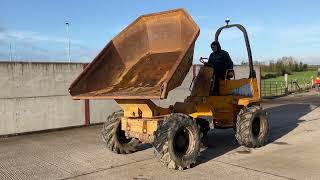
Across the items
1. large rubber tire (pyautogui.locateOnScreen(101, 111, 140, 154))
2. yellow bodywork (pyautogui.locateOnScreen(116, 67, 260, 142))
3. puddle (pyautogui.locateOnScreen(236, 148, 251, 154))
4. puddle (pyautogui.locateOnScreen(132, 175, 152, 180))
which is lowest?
puddle (pyautogui.locateOnScreen(132, 175, 152, 180))

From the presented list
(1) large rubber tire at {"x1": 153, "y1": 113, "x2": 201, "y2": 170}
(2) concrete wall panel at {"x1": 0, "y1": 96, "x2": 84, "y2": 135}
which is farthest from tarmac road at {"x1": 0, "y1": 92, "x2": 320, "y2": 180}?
(2) concrete wall panel at {"x1": 0, "y1": 96, "x2": 84, "y2": 135}

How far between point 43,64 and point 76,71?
4.04ft

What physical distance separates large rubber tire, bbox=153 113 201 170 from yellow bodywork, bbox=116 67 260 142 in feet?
1.44

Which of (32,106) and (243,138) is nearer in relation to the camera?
(243,138)

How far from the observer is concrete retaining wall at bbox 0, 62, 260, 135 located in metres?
12.8

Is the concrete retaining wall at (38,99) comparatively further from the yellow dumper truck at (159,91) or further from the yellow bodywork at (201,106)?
the yellow bodywork at (201,106)

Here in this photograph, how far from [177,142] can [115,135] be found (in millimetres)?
1781

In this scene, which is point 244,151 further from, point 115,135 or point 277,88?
point 277,88

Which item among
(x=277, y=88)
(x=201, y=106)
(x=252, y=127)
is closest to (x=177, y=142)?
(x=201, y=106)

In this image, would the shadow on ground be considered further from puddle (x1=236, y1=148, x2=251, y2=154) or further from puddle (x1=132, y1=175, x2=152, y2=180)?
puddle (x1=132, y1=175, x2=152, y2=180)

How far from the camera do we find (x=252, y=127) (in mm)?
9719

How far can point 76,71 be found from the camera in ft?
47.9

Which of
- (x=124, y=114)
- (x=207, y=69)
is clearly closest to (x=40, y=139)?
(x=124, y=114)

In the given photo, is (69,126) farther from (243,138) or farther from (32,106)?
(243,138)
